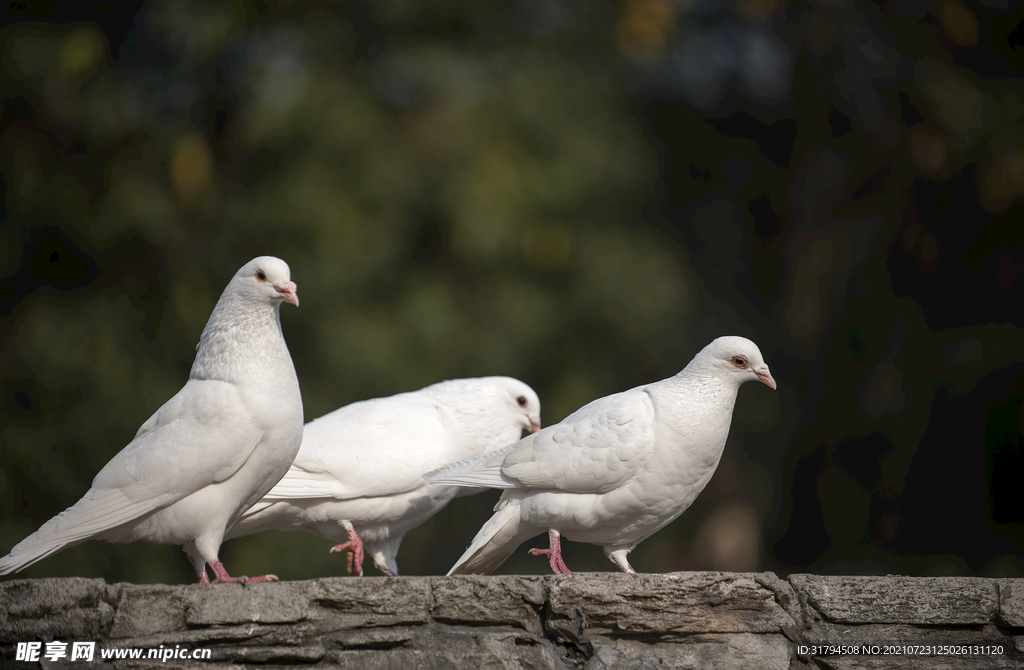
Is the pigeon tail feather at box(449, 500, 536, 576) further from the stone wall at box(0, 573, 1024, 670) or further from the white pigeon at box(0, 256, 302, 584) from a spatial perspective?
the white pigeon at box(0, 256, 302, 584)

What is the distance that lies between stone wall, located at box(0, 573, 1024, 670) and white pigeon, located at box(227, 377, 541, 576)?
5.81 feet

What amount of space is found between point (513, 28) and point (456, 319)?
4.10m

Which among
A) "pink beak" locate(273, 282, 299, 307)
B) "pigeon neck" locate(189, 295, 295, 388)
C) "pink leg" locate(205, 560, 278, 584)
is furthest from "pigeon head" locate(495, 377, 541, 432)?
"pink leg" locate(205, 560, 278, 584)

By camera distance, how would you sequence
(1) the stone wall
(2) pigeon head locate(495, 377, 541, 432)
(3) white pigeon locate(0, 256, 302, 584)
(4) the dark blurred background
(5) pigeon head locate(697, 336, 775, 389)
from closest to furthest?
(1) the stone wall, (3) white pigeon locate(0, 256, 302, 584), (5) pigeon head locate(697, 336, 775, 389), (2) pigeon head locate(495, 377, 541, 432), (4) the dark blurred background

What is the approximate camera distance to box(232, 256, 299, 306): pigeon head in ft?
13.9

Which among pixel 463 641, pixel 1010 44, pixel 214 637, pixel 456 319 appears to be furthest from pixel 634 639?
pixel 1010 44

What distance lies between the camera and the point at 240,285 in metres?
4.35

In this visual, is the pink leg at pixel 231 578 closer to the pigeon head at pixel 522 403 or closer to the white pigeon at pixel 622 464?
the white pigeon at pixel 622 464

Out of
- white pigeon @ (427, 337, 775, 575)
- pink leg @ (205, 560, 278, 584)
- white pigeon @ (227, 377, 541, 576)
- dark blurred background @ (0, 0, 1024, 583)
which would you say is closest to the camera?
pink leg @ (205, 560, 278, 584)

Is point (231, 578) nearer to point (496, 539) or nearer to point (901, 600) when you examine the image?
point (496, 539)

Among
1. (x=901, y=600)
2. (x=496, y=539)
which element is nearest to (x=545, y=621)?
(x=496, y=539)

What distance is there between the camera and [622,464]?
418 centimetres

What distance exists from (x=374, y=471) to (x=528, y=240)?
5635 mm

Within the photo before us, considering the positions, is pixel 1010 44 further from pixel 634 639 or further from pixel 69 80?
pixel 69 80
